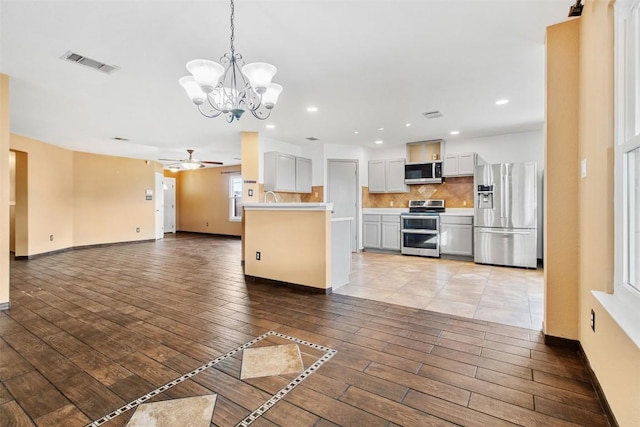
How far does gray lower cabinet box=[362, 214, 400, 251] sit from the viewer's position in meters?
6.66

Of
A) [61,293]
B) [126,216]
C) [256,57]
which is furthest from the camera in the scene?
[126,216]

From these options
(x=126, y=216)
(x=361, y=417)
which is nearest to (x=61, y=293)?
(x=361, y=417)

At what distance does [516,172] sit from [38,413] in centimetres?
617

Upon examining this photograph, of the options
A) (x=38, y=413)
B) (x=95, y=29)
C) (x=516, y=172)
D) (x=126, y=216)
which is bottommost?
(x=38, y=413)

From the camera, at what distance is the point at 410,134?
5887mm

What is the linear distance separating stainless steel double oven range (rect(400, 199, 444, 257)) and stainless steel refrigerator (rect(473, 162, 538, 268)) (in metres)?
0.77

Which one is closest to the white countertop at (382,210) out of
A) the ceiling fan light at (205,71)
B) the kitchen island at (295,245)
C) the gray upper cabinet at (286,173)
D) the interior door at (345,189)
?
the interior door at (345,189)

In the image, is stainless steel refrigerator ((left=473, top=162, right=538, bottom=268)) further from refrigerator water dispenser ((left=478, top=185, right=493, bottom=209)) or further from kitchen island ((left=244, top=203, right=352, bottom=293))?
kitchen island ((left=244, top=203, right=352, bottom=293))

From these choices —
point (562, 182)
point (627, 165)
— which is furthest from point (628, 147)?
point (562, 182)

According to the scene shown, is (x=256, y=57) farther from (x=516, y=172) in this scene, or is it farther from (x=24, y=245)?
(x=24, y=245)

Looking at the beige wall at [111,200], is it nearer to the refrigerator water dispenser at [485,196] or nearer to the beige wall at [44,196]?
the beige wall at [44,196]

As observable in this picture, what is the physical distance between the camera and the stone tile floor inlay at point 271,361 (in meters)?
1.94

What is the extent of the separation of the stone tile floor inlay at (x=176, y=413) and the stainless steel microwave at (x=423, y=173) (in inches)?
228

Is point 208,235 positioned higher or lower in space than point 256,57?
lower
